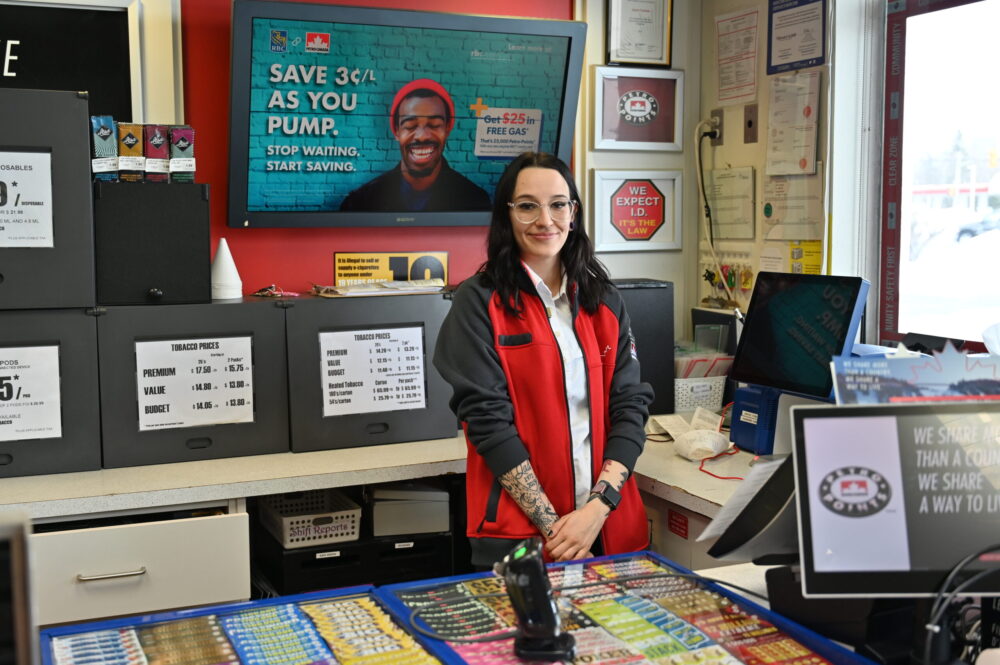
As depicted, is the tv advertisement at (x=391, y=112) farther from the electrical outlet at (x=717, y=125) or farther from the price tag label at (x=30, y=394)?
the price tag label at (x=30, y=394)

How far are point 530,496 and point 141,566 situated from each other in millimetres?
894

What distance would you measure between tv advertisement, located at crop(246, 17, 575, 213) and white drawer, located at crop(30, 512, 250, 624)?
1095mm

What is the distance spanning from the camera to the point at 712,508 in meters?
2.25

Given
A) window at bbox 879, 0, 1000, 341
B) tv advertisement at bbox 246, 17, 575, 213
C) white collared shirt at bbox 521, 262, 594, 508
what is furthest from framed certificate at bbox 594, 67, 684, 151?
white collared shirt at bbox 521, 262, 594, 508

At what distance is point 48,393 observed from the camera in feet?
7.99

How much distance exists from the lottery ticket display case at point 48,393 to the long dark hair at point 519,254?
1.01 meters

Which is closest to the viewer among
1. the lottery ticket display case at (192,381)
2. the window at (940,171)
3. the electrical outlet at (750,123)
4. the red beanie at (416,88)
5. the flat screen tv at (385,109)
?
the lottery ticket display case at (192,381)

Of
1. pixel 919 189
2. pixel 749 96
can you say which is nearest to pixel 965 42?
pixel 919 189

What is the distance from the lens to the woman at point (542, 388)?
217cm

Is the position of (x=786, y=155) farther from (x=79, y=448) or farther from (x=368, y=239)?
(x=79, y=448)

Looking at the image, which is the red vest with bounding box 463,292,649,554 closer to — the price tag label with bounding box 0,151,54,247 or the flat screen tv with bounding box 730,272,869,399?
the flat screen tv with bounding box 730,272,869,399

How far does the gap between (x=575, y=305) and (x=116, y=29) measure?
1543mm

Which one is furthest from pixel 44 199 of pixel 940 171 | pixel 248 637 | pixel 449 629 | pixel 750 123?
pixel 940 171

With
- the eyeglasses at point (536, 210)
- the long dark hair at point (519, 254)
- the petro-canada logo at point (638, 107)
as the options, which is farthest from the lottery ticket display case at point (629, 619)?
the petro-canada logo at point (638, 107)
